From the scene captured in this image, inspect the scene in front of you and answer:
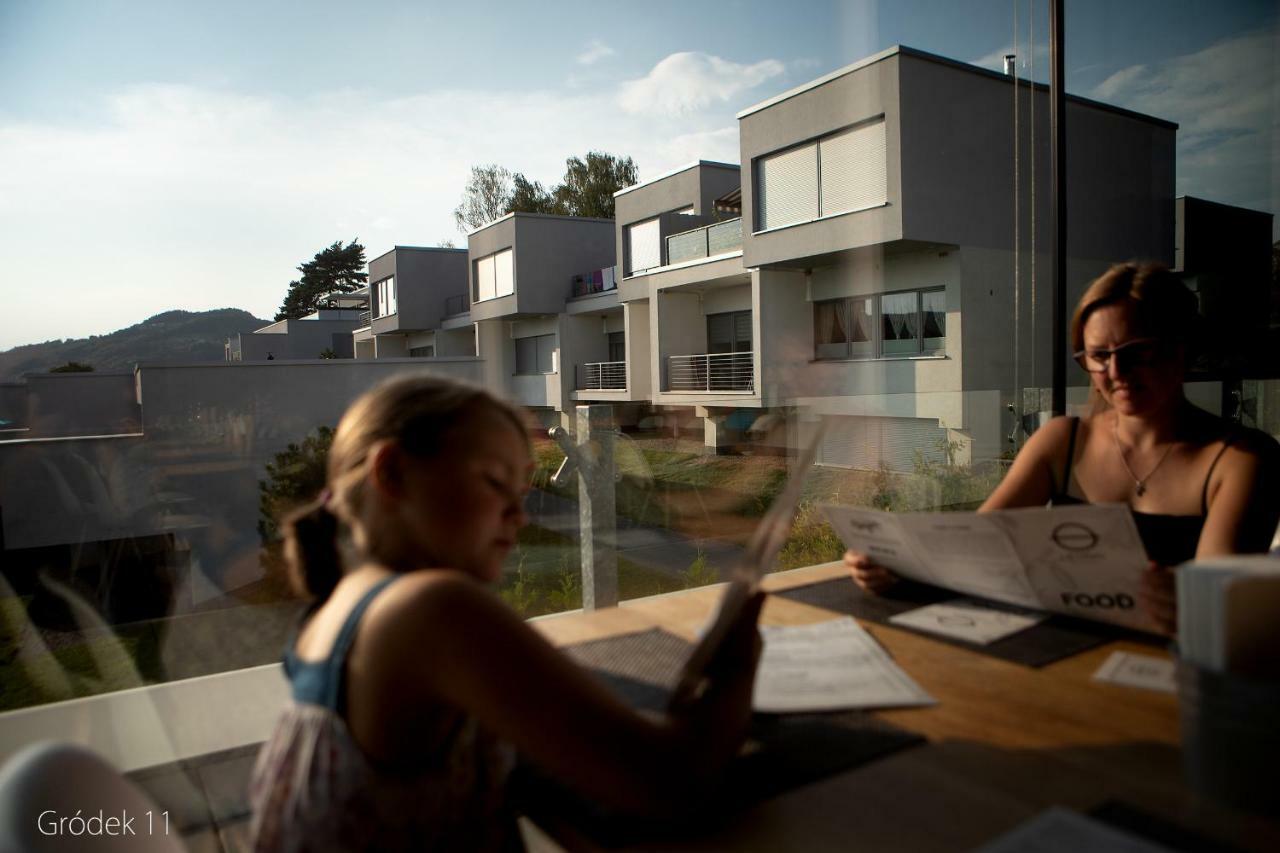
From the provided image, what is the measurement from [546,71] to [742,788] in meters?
3.20

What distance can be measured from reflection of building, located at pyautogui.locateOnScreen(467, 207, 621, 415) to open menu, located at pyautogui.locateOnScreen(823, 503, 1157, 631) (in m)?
1.97

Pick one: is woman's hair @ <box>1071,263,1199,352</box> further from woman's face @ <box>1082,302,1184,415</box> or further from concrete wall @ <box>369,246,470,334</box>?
concrete wall @ <box>369,246,470,334</box>

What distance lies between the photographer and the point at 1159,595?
3.18ft

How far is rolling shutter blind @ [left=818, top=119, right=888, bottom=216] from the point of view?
776 cm

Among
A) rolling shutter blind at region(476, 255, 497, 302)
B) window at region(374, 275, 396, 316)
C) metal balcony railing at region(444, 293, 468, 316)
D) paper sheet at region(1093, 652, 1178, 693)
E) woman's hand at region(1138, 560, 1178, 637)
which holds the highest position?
rolling shutter blind at region(476, 255, 497, 302)

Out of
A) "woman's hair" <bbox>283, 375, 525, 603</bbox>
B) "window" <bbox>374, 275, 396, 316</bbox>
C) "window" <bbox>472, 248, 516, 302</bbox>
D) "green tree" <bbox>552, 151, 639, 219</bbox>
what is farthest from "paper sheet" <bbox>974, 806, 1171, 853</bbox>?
"green tree" <bbox>552, 151, 639, 219</bbox>

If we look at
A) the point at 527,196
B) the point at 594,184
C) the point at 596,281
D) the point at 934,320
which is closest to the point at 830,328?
the point at 934,320

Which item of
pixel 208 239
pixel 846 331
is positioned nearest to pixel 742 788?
pixel 208 239

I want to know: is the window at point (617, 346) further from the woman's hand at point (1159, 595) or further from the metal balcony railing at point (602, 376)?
the woman's hand at point (1159, 595)

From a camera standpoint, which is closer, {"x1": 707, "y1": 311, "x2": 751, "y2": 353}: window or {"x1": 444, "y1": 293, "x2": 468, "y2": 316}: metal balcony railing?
{"x1": 444, "y1": 293, "x2": 468, "y2": 316}: metal balcony railing

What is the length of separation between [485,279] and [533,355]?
695 mm

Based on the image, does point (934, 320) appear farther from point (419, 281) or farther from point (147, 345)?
point (147, 345)

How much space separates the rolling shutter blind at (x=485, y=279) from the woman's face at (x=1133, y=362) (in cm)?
418

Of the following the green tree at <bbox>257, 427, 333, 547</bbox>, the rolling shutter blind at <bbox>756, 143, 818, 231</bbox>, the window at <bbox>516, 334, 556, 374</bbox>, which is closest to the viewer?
the green tree at <bbox>257, 427, 333, 547</bbox>
